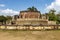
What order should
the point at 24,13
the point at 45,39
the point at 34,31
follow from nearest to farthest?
the point at 45,39
the point at 34,31
the point at 24,13

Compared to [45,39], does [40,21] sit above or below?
above

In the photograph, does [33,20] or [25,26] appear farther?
[33,20]

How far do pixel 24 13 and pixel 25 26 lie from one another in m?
7.70

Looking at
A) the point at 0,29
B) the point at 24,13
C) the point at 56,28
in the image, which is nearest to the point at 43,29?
the point at 56,28

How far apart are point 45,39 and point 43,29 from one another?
12.4 ft

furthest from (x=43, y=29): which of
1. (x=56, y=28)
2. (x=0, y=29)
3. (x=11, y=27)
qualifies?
(x=0, y=29)

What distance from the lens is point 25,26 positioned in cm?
1475

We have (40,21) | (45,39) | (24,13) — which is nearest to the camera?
(45,39)

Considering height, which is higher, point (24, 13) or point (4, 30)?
point (24, 13)

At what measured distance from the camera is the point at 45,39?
11117 millimetres

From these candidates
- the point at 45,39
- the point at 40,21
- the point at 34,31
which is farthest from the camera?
the point at 40,21

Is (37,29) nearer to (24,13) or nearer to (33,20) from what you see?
(33,20)

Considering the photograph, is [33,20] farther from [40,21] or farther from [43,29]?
[43,29]

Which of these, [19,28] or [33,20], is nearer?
[19,28]
